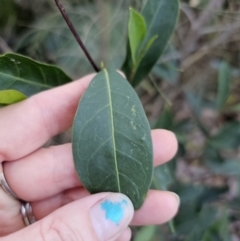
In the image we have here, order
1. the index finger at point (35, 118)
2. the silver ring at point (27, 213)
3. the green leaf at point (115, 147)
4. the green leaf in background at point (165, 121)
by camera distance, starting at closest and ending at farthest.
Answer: the green leaf at point (115, 147) < the index finger at point (35, 118) < the silver ring at point (27, 213) < the green leaf in background at point (165, 121)

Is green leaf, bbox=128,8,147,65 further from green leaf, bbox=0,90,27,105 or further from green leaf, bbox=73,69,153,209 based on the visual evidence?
green leaf, bbox=0,90,27,105

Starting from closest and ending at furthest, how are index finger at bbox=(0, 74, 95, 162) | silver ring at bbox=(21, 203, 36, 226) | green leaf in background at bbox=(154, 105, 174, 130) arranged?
index finger at bbox=(0, 74, 95, 162) < silver ring at bbox=(21, 203, 36, 226) < green leaf in background at bbox=(154, 105, 174, 130)

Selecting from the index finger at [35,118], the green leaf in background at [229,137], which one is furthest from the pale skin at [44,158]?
the green leaf in background at [229,137]

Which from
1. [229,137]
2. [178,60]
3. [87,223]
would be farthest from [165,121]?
[87,223]

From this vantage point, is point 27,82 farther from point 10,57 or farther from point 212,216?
point 212,216

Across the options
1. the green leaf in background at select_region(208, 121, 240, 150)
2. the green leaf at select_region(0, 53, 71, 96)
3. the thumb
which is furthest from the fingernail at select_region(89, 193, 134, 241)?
the green leaf in background at select_region(208, 121, 240, 150)

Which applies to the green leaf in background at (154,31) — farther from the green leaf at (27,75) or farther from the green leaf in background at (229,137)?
the green leaf in background at (229,137)
